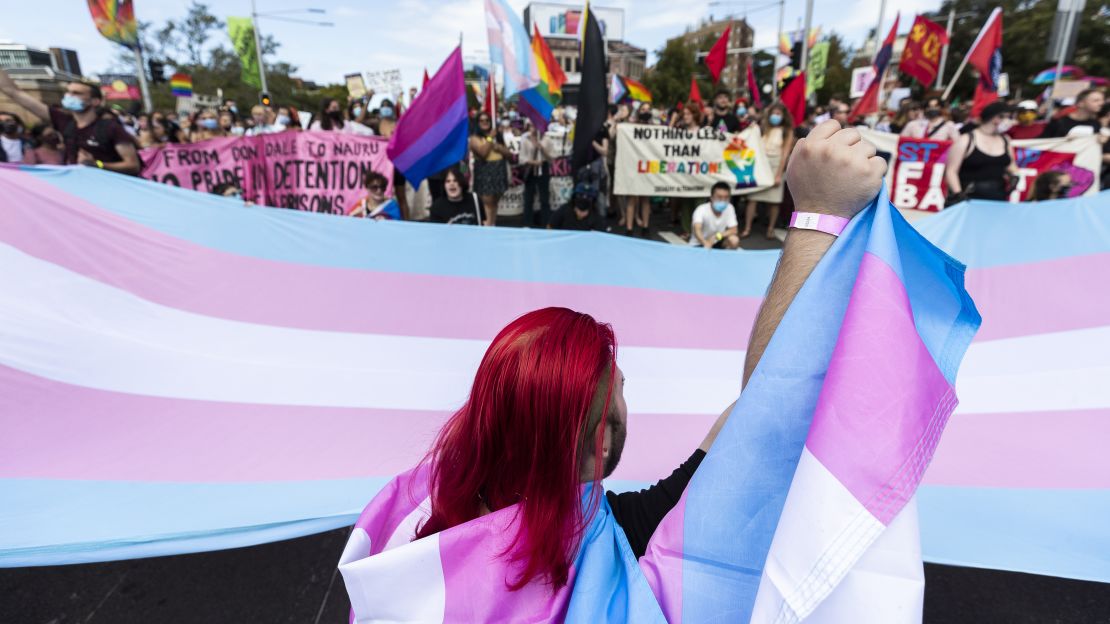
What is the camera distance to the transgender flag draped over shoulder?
2.77 ft

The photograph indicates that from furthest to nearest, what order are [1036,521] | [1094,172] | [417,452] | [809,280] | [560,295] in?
[1094,172] → [560,295] → [417,452] → [1036,521] → [809,280]

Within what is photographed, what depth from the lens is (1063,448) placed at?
2.17m

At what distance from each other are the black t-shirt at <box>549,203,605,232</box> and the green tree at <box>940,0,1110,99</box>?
35273 millimetres

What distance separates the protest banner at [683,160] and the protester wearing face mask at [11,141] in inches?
327

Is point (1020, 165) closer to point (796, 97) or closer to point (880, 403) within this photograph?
point (796, 97)

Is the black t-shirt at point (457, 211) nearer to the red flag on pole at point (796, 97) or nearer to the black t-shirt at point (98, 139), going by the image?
the black t-shirt at point (98, 139)

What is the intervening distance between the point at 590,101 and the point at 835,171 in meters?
4.78

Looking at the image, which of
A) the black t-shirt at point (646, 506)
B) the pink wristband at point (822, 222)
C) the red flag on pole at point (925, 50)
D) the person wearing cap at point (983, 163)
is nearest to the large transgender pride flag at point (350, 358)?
the black t-shirt at point (646, 506)

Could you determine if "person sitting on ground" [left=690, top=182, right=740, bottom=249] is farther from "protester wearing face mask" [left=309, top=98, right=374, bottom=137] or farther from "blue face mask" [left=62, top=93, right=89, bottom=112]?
"blue face mask" [left=62, top=93, right=89, bottom=112]

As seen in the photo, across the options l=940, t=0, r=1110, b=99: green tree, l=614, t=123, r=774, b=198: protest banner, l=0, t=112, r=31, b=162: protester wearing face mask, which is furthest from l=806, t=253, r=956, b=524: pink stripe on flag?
l=940, t=0, r=1110, b=99: green tree

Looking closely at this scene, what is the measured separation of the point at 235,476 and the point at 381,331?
3.44 feet

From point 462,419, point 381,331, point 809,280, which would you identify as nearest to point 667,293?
point 381,331

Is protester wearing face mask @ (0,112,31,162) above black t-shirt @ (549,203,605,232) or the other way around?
above

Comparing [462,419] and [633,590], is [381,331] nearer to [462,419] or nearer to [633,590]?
[462,419]
